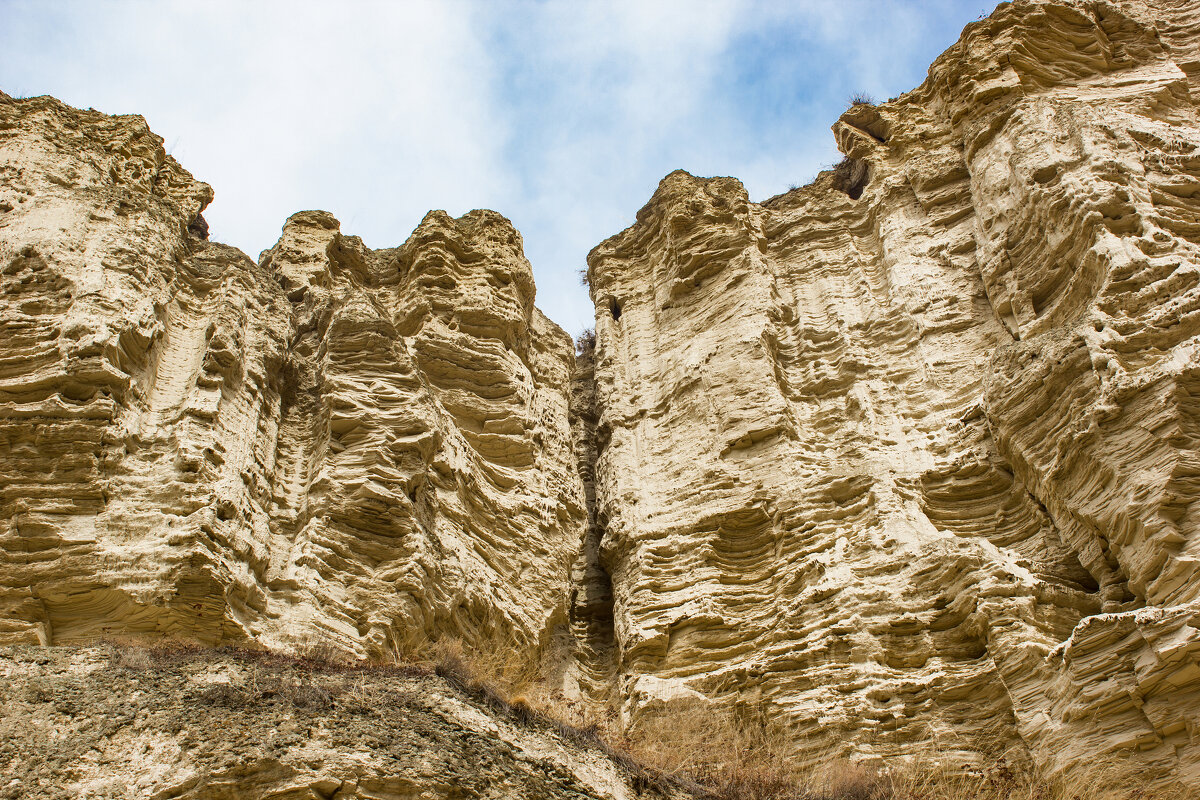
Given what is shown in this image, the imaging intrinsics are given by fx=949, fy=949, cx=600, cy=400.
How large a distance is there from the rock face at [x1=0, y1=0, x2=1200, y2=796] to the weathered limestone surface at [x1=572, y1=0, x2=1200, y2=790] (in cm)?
4

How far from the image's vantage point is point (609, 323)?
1702 cm

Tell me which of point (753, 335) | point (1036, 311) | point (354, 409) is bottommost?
point (354, 409)

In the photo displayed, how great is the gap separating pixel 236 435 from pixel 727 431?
6.34m

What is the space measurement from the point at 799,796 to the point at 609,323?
10.5m

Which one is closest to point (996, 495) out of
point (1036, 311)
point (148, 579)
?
point (1036, 311)

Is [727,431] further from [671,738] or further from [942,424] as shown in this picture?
[671,738]

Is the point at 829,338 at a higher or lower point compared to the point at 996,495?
higher

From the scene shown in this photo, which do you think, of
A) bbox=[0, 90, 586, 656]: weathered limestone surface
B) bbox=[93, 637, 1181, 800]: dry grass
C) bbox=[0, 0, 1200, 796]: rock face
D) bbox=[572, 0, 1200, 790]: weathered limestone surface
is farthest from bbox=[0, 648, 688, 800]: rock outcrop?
bbox=[572, 0, 1200, 790]: weathered limestone surface

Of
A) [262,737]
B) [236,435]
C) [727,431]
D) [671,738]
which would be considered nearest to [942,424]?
[727,431]

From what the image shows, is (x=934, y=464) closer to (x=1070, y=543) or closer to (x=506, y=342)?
(x=1070, y=543)

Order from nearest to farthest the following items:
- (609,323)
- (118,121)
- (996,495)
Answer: (996,495) → (118,121) → (609,323)

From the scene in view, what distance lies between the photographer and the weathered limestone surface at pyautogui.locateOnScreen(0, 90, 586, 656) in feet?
27.9

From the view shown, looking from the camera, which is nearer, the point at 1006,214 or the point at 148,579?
the point at 148,579

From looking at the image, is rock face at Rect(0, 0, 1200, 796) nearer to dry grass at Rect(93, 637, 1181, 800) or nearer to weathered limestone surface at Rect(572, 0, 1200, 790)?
weathered limestone surface at Rect(572, 0, 1200, 790)
